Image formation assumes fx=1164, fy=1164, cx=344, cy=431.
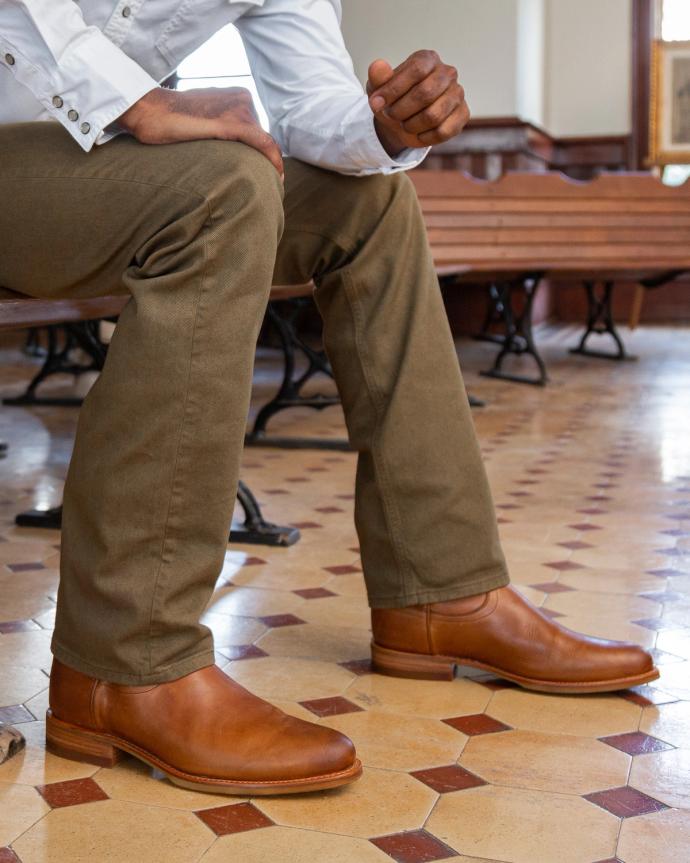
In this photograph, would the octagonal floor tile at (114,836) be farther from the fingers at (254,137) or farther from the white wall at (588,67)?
the white wall at (588,67)

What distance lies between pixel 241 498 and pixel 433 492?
1128 mm

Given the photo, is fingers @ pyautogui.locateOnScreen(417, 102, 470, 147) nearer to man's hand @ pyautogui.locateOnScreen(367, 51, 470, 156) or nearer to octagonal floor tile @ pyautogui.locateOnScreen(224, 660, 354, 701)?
man's hand @ pyautogui.locateOnScreen(367, 51, 470, 156)

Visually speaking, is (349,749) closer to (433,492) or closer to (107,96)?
(433,492)

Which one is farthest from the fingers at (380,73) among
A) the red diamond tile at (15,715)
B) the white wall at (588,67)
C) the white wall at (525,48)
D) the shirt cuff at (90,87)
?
the white wall at (588,67)

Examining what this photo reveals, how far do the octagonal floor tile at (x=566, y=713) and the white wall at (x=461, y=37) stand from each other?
7.34 metres

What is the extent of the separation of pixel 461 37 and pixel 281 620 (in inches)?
283

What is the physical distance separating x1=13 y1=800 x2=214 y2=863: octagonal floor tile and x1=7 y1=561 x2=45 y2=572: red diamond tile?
1157 mm

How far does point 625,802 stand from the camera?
51.8 inches

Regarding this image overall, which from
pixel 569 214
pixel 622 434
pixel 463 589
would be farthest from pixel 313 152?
pixel 569 214

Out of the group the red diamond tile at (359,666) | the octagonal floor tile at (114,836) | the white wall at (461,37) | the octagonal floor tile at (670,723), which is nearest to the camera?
the octagonal floor tile at (114,836)

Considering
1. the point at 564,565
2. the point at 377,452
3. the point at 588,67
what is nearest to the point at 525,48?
the point at 588,67

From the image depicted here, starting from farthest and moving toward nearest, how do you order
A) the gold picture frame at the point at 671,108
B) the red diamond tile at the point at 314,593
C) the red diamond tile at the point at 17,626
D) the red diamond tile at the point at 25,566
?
the gold picture frame at the point at 671,108 → the red diamond tile at the point at 25,566 → the red diamond tile at the point at 314,593 → the red diamond tile at the point at 17,626

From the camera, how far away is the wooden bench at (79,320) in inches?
72.1

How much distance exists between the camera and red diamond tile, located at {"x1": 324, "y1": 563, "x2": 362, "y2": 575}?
2.39 metres
